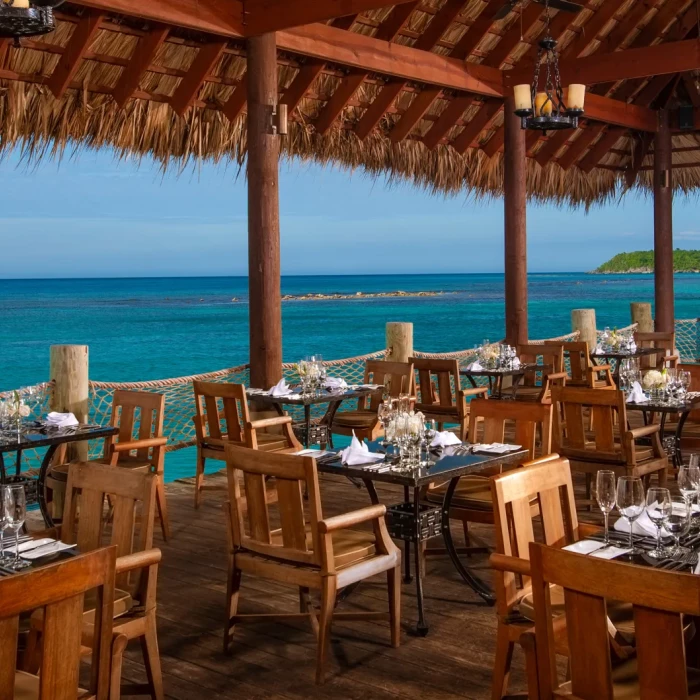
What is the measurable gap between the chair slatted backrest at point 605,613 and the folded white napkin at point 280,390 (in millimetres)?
4148

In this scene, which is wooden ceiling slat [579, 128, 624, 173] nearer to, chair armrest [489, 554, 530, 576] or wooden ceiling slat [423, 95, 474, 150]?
wooden ceiling slat [423, 95, 474, 150]

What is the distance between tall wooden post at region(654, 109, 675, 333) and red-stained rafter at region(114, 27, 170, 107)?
6.44 m

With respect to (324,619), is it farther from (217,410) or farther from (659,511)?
(217,410)

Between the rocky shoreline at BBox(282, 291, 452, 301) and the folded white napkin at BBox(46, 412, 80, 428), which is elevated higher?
the rocky shoreline at BBox(282, 291, 452, 301)

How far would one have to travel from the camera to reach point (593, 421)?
16.4 ft

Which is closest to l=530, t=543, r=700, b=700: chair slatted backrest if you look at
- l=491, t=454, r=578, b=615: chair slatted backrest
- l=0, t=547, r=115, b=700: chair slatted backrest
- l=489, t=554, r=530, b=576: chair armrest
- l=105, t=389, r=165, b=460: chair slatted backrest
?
l=489, t=554, r=530, b=576: chair armrest

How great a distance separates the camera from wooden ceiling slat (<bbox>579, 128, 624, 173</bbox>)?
10930 millimetres

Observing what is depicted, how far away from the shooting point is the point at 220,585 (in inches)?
168

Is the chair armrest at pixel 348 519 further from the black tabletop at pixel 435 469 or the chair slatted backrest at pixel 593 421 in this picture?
the chair slatted backrest at pixel 593 421

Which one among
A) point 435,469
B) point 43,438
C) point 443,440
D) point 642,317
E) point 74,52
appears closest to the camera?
point 435,469

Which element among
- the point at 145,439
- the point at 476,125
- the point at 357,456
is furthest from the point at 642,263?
the point at 357,456

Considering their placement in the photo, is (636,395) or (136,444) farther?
(636,395)

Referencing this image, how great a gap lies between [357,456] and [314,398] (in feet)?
6.92

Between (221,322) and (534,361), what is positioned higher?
(534,361)
